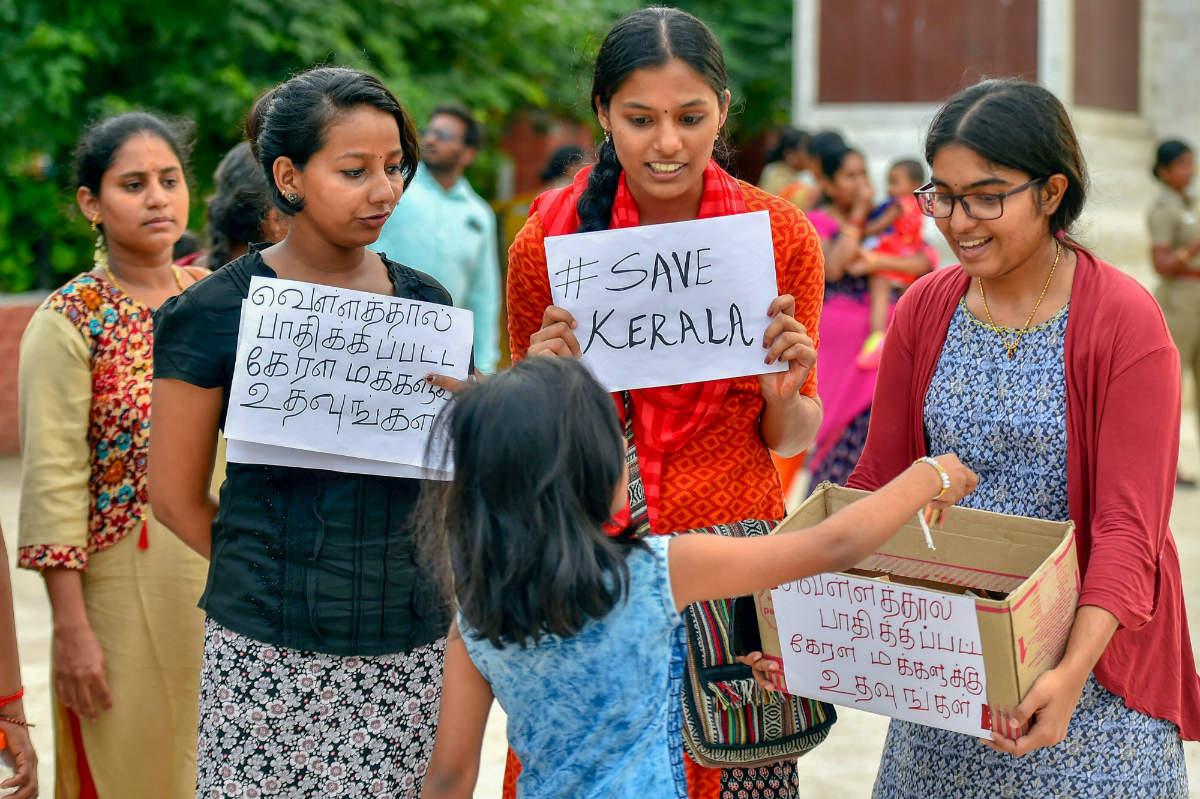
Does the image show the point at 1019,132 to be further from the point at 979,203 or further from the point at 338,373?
the point at 338,373

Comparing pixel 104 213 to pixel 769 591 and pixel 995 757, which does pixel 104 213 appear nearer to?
pixel 769 591

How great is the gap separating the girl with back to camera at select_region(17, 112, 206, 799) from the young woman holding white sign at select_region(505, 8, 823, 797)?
3.45 feet

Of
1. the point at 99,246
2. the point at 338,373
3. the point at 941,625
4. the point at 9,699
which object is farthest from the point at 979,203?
the point at 99,246

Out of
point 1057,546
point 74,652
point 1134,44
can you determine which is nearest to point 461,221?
point 74,652

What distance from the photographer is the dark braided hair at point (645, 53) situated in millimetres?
2633

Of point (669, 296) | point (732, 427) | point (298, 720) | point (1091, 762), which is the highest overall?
point (669, 296)

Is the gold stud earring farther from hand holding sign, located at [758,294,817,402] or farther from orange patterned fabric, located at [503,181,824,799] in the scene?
hand holding sign, located at [758,294,817,402]

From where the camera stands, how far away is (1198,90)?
16.5 metres

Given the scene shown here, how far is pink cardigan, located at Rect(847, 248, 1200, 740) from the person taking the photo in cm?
238

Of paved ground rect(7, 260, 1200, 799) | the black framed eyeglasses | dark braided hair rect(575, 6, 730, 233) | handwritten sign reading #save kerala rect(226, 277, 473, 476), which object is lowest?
paved ground rect(7, 260, 1200, 799)

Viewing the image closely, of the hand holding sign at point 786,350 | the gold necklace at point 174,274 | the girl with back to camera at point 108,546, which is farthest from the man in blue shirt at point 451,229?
the hand holding sign at point 786,350

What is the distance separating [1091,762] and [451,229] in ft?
15.7

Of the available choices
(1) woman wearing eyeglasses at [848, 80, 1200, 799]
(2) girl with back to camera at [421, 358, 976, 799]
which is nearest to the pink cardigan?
(1) woman wearing eyeglasses at [848, 80, 1200, 799]

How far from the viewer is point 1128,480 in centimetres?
240
